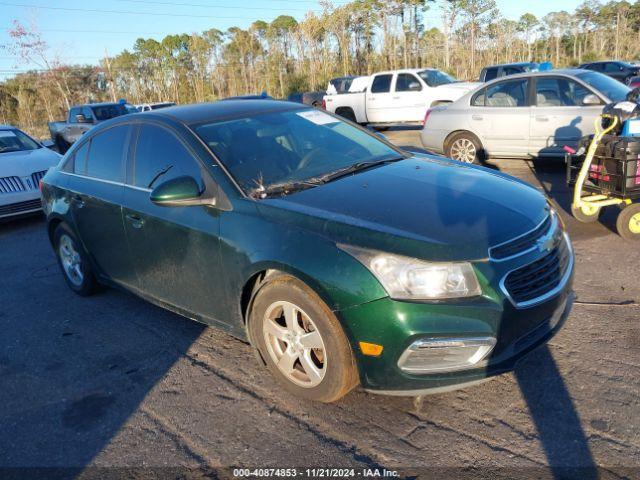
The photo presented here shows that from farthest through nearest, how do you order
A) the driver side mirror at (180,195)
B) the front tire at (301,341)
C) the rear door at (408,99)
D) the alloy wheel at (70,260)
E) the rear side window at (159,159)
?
the rear door at (408,99), the alloy wheel at (70,260), the rear side window at (159,159), the driver side mirror at (180,195), the front tire at (301,341)

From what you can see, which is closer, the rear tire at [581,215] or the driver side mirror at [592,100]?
the rear tire at [581,215]

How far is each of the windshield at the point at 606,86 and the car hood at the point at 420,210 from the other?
5526 mm

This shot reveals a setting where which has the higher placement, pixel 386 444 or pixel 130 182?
pixel 130 182

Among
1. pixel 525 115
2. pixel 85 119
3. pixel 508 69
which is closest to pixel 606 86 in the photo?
pixel 525 115

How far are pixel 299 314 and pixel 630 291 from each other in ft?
9.13

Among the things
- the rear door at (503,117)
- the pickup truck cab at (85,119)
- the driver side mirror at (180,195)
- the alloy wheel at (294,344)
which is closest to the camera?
the alloy wheel at (294,344)

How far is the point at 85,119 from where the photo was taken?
17.3 meters

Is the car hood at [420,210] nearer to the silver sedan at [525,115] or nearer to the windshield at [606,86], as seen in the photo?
the silver sedan at [525,115]

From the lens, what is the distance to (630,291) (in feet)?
13.7

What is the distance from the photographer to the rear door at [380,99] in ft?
54.1

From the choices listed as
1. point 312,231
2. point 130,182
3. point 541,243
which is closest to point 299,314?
point 312,231

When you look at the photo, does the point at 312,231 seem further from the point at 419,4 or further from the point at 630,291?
the point at 419,4

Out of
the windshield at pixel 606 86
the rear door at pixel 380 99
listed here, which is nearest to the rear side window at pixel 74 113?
the rear door at pixel 380 99

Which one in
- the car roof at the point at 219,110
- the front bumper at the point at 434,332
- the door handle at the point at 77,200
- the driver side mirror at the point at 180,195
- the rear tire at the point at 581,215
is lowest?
the rear tire at the point at 581,215
